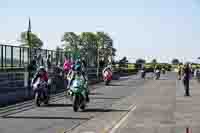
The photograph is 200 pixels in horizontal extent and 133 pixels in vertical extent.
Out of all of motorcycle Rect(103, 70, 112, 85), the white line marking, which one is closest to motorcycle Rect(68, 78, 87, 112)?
the white line marking

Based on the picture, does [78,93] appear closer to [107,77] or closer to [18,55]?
[18,55]

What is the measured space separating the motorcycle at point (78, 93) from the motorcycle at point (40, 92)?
7.21 feet

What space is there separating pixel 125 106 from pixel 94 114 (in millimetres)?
3568

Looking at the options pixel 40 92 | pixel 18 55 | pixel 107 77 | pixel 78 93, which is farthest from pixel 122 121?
pixel 107 77

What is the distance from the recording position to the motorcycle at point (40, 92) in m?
20.5

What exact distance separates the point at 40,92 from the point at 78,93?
A: 2.68 metres

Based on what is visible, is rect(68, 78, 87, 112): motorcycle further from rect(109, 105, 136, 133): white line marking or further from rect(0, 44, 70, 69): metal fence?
rect(0, 44, 70, 69): metal fence

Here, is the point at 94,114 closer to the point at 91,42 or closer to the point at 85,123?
the point at 85,123

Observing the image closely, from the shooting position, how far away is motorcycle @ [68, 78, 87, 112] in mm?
18406

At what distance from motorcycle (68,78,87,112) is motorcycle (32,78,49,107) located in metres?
2.20

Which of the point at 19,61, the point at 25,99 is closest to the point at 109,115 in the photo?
the point at 25,99

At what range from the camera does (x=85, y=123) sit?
15023mm

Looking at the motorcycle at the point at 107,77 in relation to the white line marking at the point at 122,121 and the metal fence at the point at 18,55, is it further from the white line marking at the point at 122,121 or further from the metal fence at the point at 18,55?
the white line marking at the point at 122,121

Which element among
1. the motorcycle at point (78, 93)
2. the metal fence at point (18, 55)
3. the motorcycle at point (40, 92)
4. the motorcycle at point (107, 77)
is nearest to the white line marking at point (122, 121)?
the motorcycle at point (78, 93)
